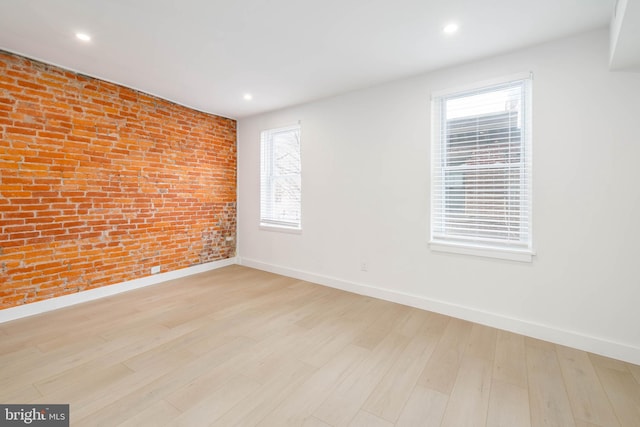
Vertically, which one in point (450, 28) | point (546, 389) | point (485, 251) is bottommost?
point (546, 389)

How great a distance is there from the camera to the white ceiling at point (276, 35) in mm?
2146

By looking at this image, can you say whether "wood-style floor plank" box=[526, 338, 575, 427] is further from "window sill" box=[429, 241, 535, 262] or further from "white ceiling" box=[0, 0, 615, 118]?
"white ceiling" box=[0, 0, 615, 118]

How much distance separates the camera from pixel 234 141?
5.30 m

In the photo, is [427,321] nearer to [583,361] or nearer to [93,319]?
[583,361]

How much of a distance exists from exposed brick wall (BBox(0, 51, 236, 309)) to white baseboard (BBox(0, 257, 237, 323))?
0.21 feet

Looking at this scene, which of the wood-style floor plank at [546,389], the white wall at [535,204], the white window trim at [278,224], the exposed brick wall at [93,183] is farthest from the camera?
the white window trim at [278,224]

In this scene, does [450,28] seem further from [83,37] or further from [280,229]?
[280,229]

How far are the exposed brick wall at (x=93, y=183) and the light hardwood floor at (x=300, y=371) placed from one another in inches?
25.1

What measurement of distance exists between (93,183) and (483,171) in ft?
14.7

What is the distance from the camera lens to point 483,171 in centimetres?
296

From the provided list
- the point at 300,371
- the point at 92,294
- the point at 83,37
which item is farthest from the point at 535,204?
A: the point at 92,294

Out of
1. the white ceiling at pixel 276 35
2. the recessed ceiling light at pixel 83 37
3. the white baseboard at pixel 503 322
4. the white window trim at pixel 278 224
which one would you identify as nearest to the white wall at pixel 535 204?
the white baseboard at pixel 503 322

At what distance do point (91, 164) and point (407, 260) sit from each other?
13.0 ft

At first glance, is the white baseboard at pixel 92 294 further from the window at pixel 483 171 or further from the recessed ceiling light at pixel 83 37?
the window at pixel 483 171
